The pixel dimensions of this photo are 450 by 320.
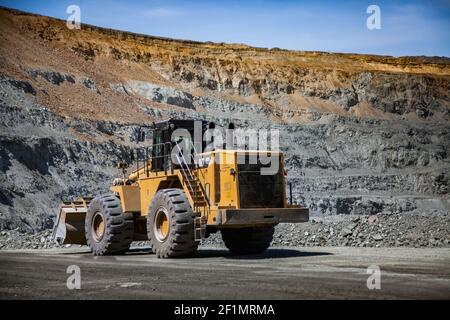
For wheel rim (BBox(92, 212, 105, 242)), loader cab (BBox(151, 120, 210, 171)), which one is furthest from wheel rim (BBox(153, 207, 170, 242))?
wheel rim (BBox(92, 212, 105, 242))

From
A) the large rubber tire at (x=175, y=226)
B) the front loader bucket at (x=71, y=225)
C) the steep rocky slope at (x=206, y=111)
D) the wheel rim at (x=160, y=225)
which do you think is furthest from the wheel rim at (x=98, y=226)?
the steep rocky slope at (x=206, y=111)

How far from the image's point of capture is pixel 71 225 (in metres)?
18.6

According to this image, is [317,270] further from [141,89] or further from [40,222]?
[141,89]

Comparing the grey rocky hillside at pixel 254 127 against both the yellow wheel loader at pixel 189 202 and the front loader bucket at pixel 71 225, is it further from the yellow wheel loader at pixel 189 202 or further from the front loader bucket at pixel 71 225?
the yellow wheel loader at pixel 189 202

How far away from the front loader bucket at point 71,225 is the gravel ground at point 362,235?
3477mm

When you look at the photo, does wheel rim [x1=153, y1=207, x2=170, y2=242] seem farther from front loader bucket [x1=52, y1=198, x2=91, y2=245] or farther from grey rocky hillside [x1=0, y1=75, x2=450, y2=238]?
grey rocky hillside [x1=0, y1=75, x2=450, y2=238]

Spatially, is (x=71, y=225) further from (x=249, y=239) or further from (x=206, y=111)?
(x=206, y=111)

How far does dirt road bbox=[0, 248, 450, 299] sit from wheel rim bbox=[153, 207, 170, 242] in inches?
23.9

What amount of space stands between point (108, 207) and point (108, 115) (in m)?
28.3

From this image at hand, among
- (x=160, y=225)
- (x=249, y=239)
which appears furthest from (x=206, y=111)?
(x=160, y=225)

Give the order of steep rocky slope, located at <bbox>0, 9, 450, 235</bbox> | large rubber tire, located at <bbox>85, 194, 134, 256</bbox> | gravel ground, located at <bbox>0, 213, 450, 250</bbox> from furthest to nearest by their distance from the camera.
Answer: steep rocky slope, located at <bbox>0, 9, 450, 235</bbox>
gravel ground, located at <bbox>0, 213, 450, 250</bbox>
large rubber tire, located at <bbox>85, 194, 134, 256</bbox>

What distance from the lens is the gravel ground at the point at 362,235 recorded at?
1869 cm

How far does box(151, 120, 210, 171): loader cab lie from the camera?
16.4 m

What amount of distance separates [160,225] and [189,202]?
3.34 ft
